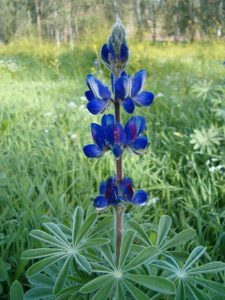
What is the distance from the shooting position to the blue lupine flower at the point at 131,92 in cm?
76

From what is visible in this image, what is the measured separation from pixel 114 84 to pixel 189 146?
144 cm

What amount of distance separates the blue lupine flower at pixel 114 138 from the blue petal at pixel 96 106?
2cm

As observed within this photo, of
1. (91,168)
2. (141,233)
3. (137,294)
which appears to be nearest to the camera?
(137,294)

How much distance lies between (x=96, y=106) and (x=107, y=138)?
7 cm

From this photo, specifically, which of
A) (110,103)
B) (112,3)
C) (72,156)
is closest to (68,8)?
(112,3)

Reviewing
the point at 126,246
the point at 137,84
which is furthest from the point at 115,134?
the point at 126,246

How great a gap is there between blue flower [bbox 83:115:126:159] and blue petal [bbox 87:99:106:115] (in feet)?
0.08

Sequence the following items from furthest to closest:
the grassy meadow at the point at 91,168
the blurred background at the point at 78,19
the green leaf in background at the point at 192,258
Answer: the blurred background at the point at 78,19 < the grassy meadow at the point at 91,168 < the green leaf in background at the point at 192,258

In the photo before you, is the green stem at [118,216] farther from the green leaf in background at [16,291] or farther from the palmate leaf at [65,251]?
the green leaf in background at [16,291]

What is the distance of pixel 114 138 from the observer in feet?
2.56

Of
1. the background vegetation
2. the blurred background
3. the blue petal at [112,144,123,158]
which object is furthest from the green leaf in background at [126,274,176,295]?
the blurred background

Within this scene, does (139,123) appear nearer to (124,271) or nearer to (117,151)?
(117,151)

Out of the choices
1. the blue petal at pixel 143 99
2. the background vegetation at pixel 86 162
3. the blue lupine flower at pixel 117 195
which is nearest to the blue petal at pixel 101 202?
the blue lupine flower at pixel 117 195

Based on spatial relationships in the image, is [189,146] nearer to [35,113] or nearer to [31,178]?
[31,178]
